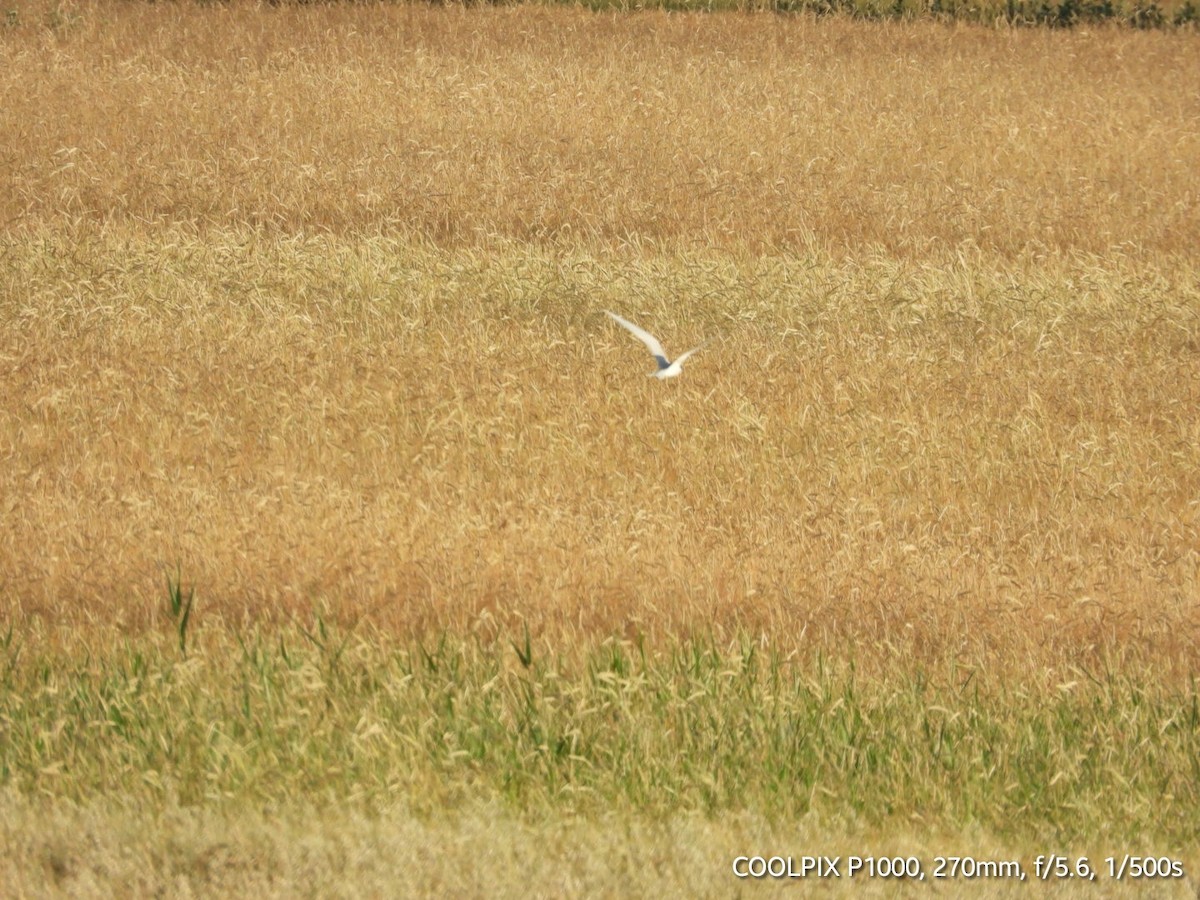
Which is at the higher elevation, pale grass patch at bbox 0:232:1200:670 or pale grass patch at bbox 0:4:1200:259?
pale grass patch at bbox 0:4:1200:259

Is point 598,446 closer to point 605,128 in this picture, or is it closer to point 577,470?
point 577,470

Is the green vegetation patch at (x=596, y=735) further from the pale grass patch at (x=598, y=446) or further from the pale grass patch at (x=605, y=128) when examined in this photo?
the pale grass patch at (x=605, y=128)

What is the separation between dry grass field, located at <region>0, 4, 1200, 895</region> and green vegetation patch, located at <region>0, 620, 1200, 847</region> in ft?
0.05

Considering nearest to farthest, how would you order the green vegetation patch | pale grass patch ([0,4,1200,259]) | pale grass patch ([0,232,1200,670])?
the green vegetation patch
pale grass patch ([0,232,1200,670])
pale grass patch ([0,4,1200,259])

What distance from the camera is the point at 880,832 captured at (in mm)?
3686

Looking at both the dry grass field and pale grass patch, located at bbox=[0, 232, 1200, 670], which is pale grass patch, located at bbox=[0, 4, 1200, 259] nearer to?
the dry grass field

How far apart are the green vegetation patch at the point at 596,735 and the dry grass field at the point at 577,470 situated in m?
0.02

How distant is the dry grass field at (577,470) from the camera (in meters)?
3.78

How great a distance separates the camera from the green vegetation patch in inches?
147

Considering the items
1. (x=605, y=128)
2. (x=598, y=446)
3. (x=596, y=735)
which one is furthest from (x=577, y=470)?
(x=605, y=128)

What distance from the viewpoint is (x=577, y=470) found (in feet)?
21.0

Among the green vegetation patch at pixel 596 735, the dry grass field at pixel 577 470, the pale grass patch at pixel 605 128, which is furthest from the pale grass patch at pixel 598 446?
the pale grass patch at pixel 605 128

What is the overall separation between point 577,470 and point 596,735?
2.50 meters

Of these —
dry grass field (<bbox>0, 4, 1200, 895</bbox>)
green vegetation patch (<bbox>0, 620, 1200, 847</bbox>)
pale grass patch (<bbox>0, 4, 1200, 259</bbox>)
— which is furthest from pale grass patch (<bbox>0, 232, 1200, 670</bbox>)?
pale grass patch (<bbox>0, 4, 1200, 259</bbox>)
